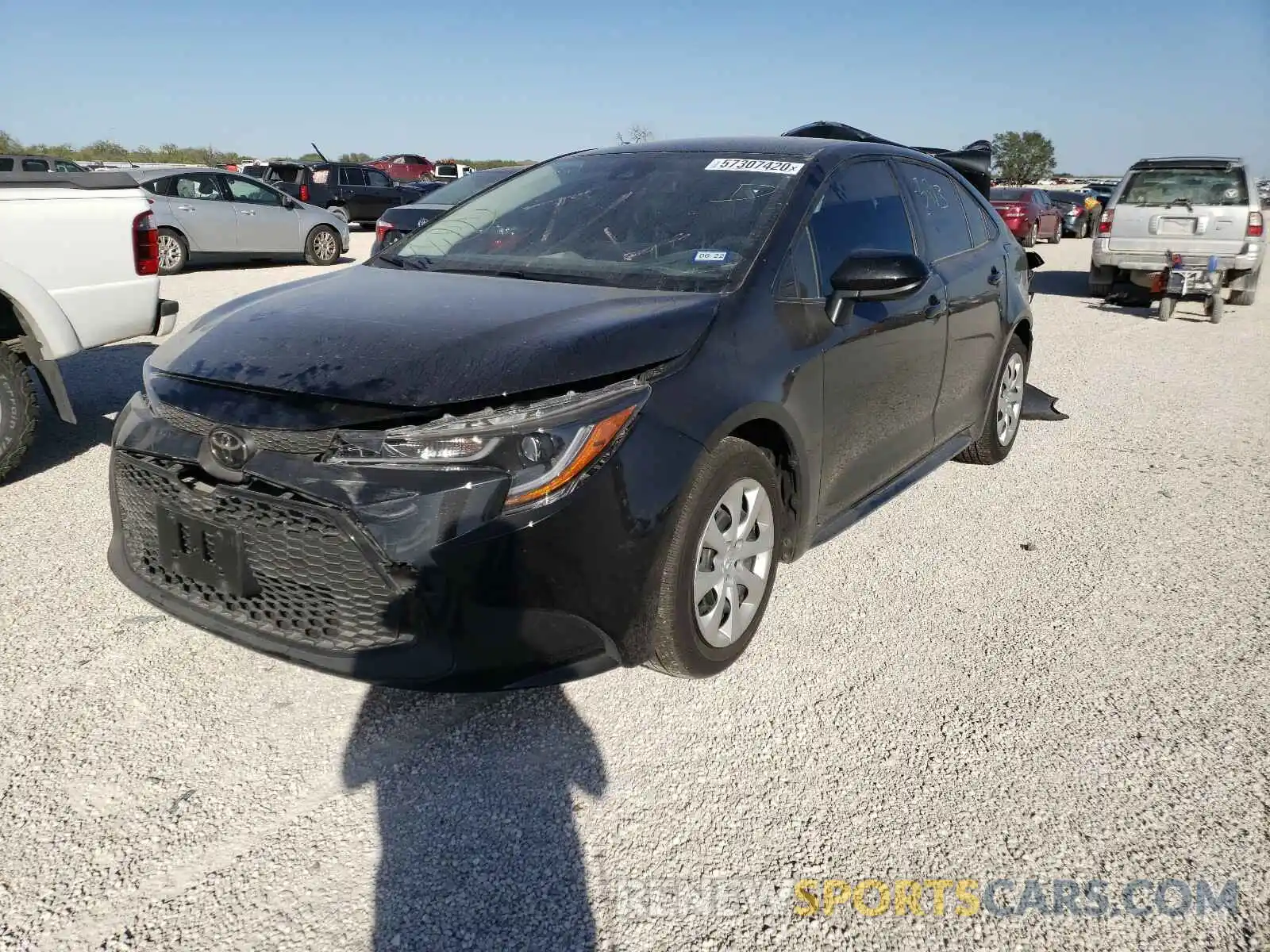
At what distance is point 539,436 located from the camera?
7.63 feet

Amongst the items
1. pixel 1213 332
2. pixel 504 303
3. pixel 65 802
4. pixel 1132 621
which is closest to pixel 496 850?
pixel 65 802

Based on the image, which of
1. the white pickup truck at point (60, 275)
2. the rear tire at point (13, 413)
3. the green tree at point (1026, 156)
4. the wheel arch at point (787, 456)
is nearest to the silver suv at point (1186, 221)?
the wheel arch at point (787, 456)

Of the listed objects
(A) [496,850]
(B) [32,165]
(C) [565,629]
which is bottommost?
(A) [496,850]

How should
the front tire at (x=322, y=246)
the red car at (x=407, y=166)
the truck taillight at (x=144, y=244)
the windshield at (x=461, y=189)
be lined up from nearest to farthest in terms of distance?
the truck taillight at (x=144, y=244), the windshield at (x=461, y=189), the front tire at (x=322, y=246), the red car at (x=407, y=166)

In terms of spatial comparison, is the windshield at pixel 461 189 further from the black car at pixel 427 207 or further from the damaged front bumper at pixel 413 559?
the damaged front bumper at pixel 413 559

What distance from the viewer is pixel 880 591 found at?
12.3 ft

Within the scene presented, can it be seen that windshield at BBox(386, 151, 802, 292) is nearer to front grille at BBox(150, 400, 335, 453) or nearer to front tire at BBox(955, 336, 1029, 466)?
front grille at BBox(150, 400, 335, 453)

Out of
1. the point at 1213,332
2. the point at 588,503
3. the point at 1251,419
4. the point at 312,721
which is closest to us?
→ the point at 588,503

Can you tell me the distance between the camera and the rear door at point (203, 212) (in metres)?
13.4

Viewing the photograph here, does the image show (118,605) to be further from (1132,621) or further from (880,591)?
(1132,621)

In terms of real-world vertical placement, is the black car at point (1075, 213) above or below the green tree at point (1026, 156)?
below

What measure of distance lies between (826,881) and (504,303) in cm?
182

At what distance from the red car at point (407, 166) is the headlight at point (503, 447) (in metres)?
39.9

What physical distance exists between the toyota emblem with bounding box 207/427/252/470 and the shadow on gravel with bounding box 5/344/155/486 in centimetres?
313
